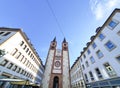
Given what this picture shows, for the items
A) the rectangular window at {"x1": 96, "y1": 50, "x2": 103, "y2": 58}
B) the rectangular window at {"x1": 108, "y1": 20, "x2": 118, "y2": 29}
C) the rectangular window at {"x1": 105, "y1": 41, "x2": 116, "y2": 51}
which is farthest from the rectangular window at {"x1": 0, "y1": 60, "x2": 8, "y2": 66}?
the rectangular window at {"x1": 108, "y1": 20, "x2": 118, "y2": 29}

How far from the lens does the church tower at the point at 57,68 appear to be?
26297 millimetres

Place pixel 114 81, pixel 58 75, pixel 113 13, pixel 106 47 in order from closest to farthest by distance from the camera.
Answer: pixel 114 81 → pixel 113 13 → pixel 106 47 → pixel 58 75

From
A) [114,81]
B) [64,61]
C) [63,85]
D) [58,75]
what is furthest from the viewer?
[64,61]

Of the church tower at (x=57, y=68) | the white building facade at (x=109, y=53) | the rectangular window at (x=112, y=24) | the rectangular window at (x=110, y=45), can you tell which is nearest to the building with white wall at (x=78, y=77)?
the church tower at (x=57, y=68)

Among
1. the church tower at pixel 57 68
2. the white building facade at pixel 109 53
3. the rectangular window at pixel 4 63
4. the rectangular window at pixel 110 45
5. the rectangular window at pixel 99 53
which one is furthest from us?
the church tower at pixel 57 68

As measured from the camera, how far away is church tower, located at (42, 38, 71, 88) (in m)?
26.3

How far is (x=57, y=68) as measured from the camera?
2939 centimetres

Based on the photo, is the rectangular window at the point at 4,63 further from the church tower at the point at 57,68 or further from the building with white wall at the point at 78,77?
the building with white wall at the point at 78,77

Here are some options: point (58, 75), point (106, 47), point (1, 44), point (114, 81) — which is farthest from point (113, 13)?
point (58, 75)

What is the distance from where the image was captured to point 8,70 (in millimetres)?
16266

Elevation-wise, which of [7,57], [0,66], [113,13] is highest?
[113,13]

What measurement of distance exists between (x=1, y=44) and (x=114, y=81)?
1949 centimetres

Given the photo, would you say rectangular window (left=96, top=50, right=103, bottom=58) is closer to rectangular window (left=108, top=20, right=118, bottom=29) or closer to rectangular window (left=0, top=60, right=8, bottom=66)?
rectangular window (left=108, top=20, right=118, bottom=29)

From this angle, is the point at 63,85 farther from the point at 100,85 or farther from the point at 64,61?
the point at 100,85
